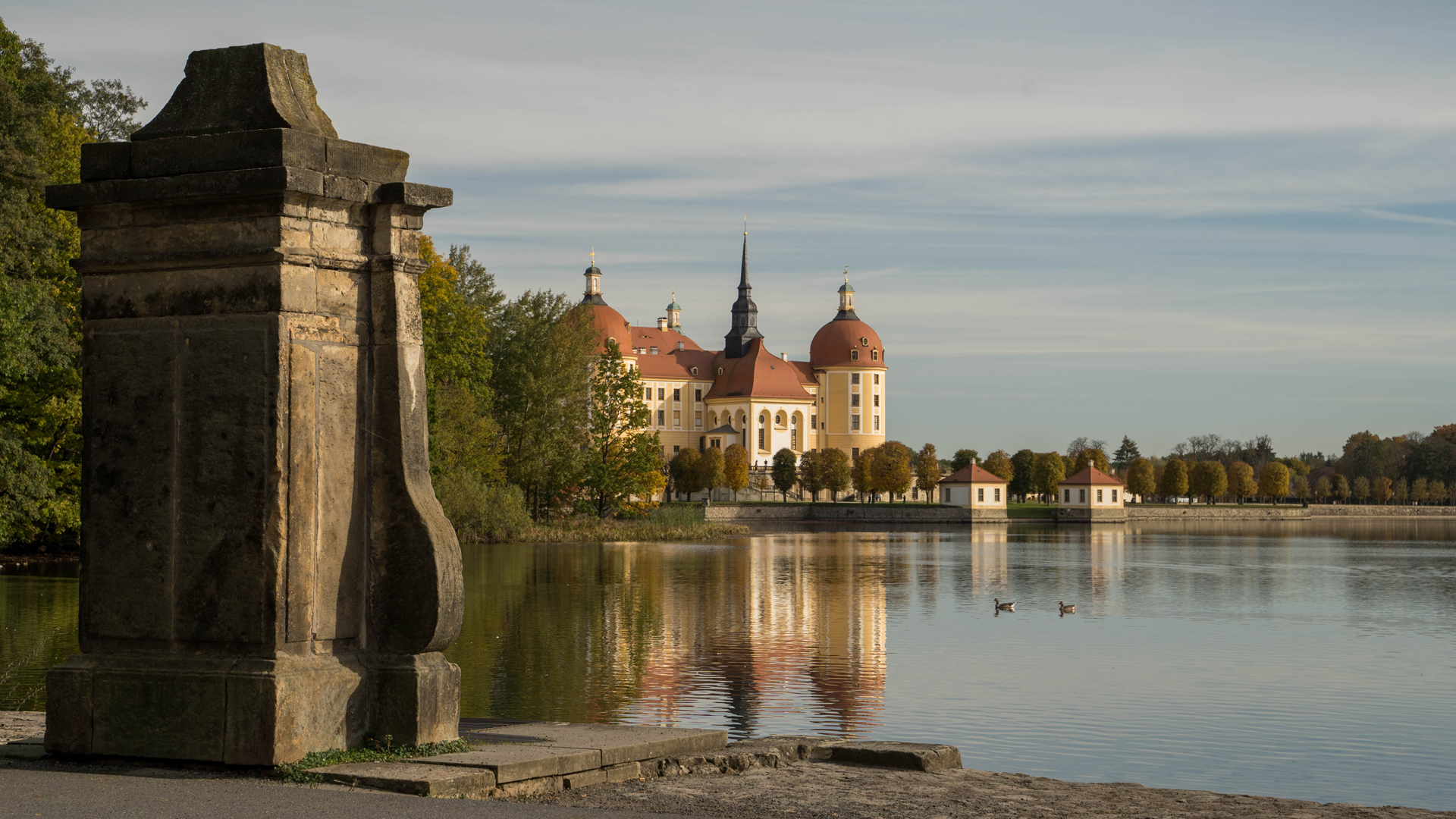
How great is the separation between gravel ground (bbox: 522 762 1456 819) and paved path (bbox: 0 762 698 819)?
50cm

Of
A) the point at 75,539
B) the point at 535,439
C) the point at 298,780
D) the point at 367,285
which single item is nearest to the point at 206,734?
the point at 298,780

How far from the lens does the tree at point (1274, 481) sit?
13525 centimetres

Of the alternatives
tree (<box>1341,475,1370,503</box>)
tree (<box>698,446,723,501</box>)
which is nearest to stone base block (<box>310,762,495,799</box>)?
tree (<box>698,446,723,501</box>)

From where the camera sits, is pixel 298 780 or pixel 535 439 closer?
pixel 298 780

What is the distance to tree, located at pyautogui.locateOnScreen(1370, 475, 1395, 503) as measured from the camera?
145625 millimetres

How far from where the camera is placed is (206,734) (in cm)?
744

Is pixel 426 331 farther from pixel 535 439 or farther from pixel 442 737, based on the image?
pixel 442 737

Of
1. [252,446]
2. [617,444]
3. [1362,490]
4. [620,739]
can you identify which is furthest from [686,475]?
[252,446]

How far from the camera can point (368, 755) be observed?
7.63 metres

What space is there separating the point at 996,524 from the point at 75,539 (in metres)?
71.2

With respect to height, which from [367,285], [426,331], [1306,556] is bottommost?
[1306,556]

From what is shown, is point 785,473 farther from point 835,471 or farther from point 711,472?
point 711,472

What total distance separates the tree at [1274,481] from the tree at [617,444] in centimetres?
8833

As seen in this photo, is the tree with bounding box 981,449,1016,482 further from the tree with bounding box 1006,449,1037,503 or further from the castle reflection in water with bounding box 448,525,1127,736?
the castle reflection in water with bounding box 448,525,1127,736
